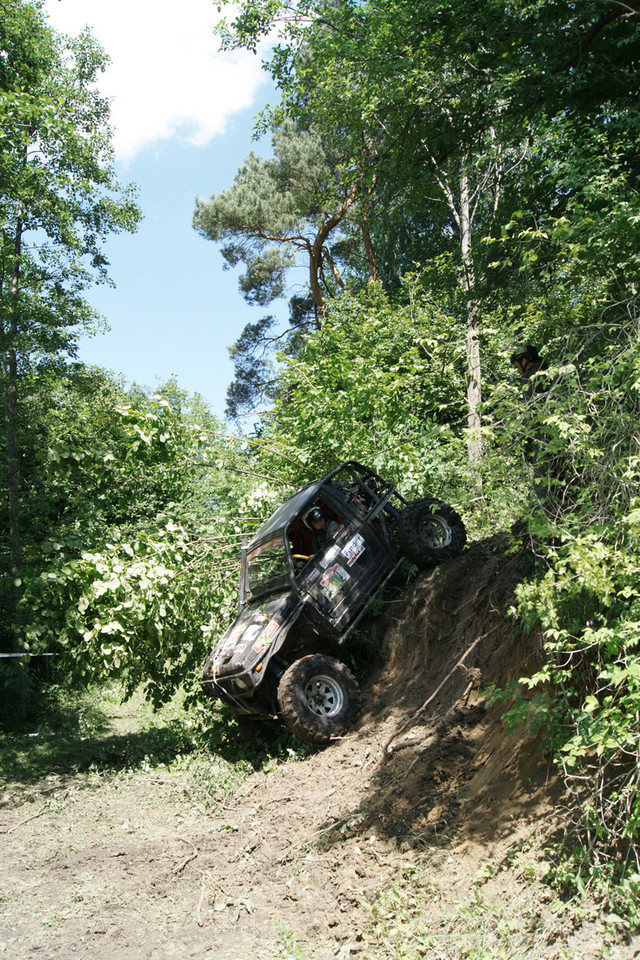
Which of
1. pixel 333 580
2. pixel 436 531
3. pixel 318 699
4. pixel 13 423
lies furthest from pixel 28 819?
pixel 13 423

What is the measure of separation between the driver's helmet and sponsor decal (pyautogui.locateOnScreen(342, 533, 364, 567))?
Result: 48cm

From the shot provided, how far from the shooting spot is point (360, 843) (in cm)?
568

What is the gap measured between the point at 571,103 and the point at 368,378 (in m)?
4.97

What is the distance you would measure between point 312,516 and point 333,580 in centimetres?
86

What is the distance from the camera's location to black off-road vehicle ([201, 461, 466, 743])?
786 centimetres

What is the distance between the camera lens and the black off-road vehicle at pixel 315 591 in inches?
309

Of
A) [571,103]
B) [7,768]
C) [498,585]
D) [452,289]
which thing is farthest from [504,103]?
[7,768]

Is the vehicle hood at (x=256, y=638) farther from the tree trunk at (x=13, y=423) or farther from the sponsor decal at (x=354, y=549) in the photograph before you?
the tree trunk at (x=13, y=423)

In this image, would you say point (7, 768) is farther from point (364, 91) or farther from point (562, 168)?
point (364, 91)

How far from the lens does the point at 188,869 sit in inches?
236

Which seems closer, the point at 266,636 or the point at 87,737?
the point at 266,636

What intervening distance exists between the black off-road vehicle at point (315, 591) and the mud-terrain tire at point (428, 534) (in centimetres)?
1

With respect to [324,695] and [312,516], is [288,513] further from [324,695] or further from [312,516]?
[324,695]

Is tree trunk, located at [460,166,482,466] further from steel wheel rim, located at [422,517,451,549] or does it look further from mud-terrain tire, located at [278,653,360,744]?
mud-terrain tire, located at [278,653,360,744]
